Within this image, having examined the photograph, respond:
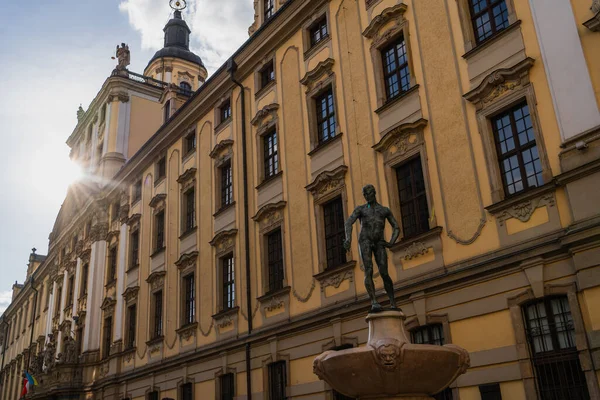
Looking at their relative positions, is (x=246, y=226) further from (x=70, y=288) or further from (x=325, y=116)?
(x=70, y=288)

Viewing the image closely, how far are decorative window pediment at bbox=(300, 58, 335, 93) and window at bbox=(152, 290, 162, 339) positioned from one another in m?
11.6

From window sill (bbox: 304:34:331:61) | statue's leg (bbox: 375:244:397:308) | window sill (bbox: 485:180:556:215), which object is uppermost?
window sill (bbox: 304:34:331:61)

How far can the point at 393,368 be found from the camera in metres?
7.77

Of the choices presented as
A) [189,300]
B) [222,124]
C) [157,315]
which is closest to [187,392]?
[189,300]

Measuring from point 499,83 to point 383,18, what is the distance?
15.2 feet

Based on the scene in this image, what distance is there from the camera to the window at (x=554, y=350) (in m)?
10.6

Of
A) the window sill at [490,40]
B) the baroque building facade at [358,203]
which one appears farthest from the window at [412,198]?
the window sill at [490,40]

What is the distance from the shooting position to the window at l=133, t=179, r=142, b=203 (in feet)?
98.7

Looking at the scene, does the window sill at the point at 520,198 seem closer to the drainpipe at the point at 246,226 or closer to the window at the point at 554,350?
the window at the point at 554,350

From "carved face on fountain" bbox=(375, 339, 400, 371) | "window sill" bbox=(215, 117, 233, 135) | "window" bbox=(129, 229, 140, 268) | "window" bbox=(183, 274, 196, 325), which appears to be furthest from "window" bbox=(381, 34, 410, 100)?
"window" bbox=(129, 229, 140, 268)

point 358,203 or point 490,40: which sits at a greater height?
point 490,40

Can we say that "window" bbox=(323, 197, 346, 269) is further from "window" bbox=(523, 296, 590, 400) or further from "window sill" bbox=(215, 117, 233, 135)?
"window sill" bbox=(215, 117, 233, 135)

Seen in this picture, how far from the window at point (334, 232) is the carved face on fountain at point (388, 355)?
27.4 feet

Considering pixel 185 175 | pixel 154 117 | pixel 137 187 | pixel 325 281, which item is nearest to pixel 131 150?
pixel 154 117
